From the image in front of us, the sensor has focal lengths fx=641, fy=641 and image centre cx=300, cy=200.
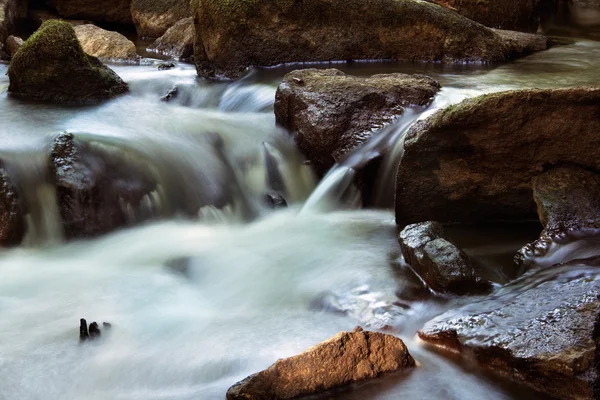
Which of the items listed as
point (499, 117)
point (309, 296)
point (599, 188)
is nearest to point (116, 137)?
point (309, 296)

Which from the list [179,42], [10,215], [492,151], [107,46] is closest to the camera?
[492,151]

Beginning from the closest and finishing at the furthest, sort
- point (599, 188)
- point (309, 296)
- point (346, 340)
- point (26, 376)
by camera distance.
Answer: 1. point (346, 340)
2. point (26, 376)
3. point (309, 296)
4. point (599, 188)

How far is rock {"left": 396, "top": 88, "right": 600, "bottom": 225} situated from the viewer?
4504 mm

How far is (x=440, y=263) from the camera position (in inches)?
153

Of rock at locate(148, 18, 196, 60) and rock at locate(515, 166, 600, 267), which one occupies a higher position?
rock at locate(148, 18, 196, 60)

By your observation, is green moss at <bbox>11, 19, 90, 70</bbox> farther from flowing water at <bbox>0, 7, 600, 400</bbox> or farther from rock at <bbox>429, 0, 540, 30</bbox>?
rock at <bbox>429, 0, 540, 30</bbox>

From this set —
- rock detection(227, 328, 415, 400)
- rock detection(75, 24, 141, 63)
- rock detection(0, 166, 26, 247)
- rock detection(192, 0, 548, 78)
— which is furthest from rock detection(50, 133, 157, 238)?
rock detection(75, 24, 141, 63)

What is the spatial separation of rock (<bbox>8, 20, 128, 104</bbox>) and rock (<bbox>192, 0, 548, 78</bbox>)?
183 cm

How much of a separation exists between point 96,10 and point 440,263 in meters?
12.1

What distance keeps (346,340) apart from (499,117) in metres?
2.34

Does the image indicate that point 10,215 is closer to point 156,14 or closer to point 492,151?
point 492,151

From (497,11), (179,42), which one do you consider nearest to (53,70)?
(179,42)

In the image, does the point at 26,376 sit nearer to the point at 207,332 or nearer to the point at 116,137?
the point at 207,332

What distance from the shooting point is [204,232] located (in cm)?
522
